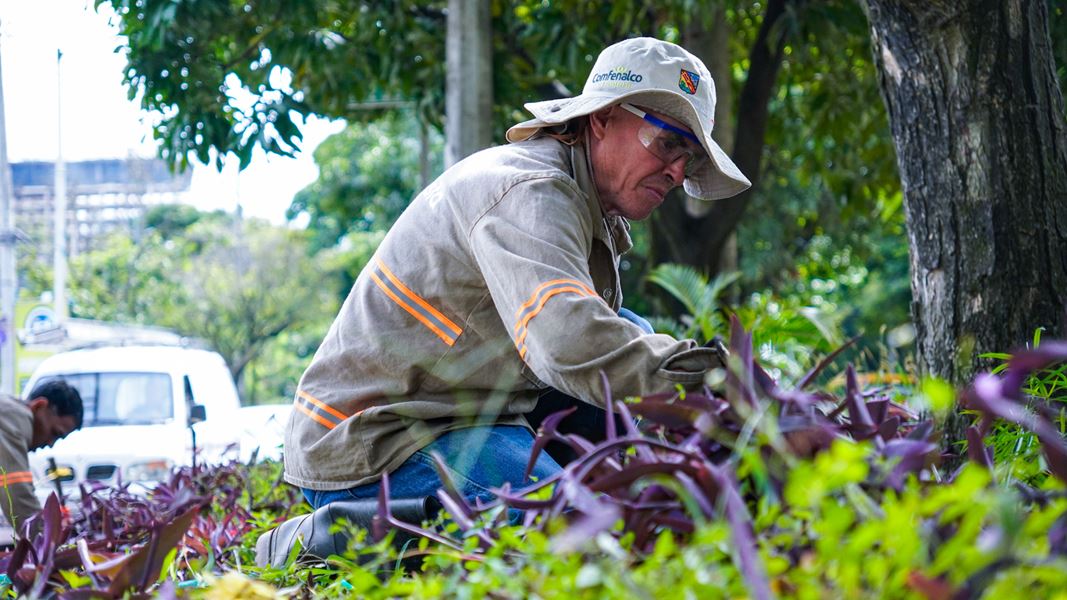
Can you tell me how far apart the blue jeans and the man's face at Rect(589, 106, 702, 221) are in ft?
2.15

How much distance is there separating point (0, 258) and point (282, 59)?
922 centimetres

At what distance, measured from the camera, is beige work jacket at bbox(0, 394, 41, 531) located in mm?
5496

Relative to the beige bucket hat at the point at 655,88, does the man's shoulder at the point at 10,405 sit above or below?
below

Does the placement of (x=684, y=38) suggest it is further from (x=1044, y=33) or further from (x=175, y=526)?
(x=175, y=526)

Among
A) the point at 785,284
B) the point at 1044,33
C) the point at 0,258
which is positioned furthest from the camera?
the point at 785,284

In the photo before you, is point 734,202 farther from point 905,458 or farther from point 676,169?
point 905,458

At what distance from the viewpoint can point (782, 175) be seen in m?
18.2

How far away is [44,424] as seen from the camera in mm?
6816

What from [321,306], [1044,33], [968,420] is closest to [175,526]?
[968,420]

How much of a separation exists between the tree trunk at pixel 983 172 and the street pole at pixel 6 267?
1419 cm

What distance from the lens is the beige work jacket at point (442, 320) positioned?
2.77 metres

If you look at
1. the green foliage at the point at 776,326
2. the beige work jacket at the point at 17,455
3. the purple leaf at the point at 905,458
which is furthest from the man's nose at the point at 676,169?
the beige work jacket at the point at 17,455

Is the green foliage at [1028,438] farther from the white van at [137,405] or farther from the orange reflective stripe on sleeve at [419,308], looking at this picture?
the white van at [137,405]

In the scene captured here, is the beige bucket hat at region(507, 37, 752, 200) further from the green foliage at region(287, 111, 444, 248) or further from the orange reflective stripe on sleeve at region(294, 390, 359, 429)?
the green foliage at region(287, 111, 444, 248)
